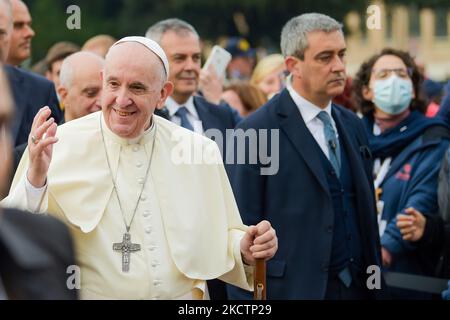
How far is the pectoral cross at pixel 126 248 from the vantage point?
17.2ft

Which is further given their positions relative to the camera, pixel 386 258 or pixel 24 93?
pixel 386 258

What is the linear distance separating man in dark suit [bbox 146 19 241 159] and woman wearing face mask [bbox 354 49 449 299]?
4.00 ft

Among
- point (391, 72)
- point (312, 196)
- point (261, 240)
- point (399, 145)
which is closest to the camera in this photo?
point (261, 240)

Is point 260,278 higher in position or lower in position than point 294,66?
lower

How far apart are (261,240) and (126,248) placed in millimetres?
617

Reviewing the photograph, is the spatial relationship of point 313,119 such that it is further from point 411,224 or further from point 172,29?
point 172,29

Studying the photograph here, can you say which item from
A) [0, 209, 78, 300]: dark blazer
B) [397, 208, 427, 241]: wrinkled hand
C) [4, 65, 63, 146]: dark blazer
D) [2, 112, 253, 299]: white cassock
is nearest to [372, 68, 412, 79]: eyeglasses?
[397, 208, 427, 241]: wrinkled hand

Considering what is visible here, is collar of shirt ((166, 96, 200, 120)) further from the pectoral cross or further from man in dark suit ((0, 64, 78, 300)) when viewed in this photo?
man in dark suit ((0, 64, 78, 300))

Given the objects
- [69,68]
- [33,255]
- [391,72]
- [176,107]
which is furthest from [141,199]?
[391,72]

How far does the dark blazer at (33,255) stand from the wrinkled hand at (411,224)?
5.65 metres

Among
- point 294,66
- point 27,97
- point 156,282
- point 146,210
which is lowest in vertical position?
point 156,282

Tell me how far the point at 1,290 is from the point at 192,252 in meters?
2.94

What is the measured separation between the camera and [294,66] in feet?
23.7

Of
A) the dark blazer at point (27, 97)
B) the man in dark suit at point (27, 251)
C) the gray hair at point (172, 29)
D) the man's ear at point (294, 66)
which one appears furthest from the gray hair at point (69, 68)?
the man in dark suit at point (27, 251)
